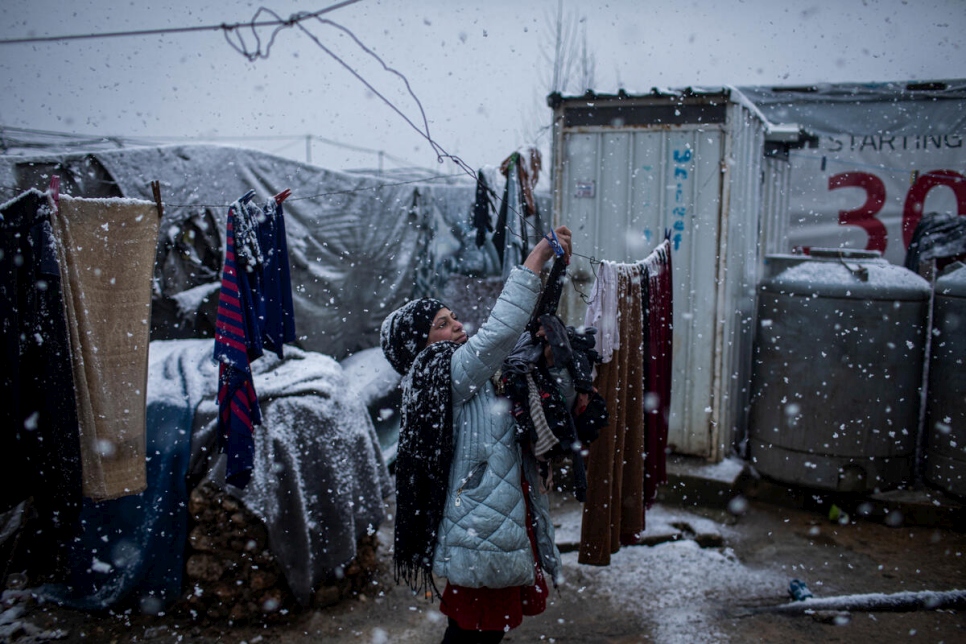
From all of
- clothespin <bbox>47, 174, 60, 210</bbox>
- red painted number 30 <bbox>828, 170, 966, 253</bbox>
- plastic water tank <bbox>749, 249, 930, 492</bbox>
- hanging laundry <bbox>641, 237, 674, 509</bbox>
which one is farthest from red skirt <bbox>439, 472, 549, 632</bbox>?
red painted number 30 <bbox>828, 170, 966, 253</bbox>

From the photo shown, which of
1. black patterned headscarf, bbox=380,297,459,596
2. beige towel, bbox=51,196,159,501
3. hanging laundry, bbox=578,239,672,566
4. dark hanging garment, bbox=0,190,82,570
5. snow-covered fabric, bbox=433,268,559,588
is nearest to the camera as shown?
snow-covered fabric, bbox=433,268,559,588

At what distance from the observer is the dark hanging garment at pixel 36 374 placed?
3129 mm

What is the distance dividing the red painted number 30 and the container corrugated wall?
5053mm

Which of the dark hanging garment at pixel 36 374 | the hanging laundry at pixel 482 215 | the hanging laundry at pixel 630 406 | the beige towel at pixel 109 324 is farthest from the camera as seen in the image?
the hanging laundry at pixel 482 215

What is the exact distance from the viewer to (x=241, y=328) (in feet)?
10.9

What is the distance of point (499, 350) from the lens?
2.49m

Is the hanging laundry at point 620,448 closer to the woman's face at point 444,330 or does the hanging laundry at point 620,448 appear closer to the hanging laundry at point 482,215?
the woman's face at point 444,330

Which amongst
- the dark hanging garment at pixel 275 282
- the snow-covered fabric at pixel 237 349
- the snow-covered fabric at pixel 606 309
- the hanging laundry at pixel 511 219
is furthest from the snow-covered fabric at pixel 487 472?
the hanging laundry at pixel 511 219

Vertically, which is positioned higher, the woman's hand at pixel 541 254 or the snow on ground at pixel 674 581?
the woman's hand at pixel 541 254

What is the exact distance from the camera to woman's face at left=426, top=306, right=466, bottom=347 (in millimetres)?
2783

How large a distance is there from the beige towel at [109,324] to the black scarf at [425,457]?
1694mm

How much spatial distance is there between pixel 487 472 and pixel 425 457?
0.83ft

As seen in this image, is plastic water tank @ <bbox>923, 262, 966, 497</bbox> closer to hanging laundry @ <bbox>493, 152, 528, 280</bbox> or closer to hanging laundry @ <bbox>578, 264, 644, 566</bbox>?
hanging laundry @ <bbox>578, 264, 644, 566</bbox>

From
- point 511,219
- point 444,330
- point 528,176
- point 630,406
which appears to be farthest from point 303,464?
point 528,176
